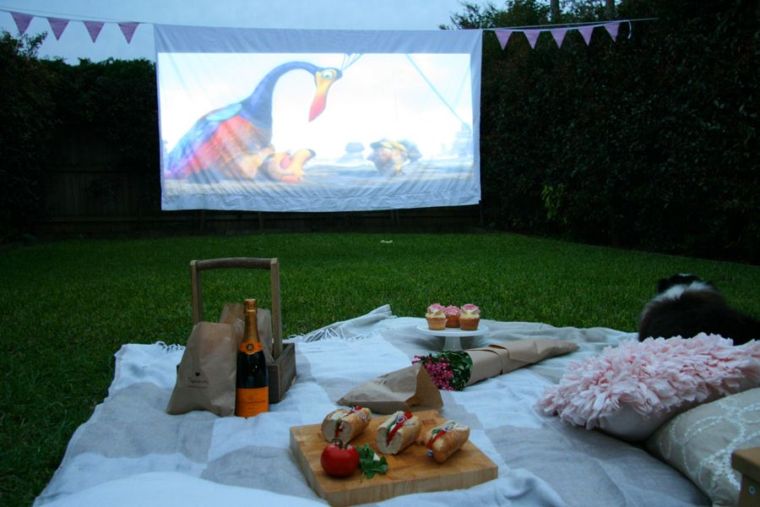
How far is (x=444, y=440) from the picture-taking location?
1.50m

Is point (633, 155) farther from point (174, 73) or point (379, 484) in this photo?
point (379, 484)

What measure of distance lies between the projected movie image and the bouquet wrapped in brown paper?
16.3 ft

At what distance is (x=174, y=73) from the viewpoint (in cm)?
679

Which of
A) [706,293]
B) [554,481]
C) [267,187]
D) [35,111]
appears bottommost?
[554,481]

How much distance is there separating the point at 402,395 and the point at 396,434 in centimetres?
46

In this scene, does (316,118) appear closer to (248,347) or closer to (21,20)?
(21,20)

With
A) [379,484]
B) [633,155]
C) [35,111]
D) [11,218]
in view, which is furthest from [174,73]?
[379,484]

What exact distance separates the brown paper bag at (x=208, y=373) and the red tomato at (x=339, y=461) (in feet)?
1.95

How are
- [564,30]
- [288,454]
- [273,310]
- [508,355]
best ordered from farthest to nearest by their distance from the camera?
[564,30]
[508,355]
[273,310]
[288,454]

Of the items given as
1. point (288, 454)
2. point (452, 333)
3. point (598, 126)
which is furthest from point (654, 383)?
point (598, 126)

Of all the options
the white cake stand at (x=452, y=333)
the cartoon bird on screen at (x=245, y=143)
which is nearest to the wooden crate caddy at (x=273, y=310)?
the white cake stand at (x=452, y=333)

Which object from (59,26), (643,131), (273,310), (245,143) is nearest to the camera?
(273,310)

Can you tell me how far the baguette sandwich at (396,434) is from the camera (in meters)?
1.53

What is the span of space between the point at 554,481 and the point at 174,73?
6286 millimetres
